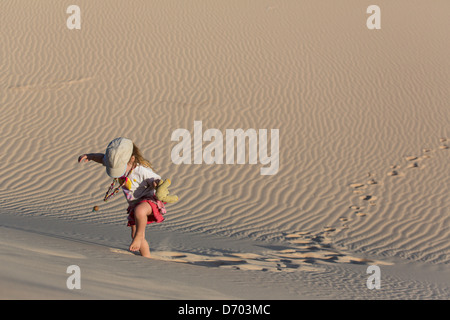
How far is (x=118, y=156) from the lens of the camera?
14.7ft

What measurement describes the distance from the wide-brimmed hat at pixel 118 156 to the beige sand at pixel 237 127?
0.77m

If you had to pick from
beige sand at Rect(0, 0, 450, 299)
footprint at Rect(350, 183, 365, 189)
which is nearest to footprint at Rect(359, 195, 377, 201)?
beige sand at Rect(0, 0, 450, 299)

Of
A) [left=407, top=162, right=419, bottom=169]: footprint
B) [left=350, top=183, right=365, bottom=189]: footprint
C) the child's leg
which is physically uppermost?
[left=407, top=162, right=419, bottom=169]: footprint

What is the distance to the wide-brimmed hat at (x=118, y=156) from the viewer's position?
4484mm

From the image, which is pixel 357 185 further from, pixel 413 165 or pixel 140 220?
pixel 140 220

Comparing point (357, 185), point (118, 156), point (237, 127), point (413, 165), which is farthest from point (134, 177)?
point (237, 127)

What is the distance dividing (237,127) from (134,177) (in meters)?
7.55

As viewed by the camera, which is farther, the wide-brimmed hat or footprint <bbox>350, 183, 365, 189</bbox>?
footprint <bbox>350, 183, 365, 189</bbox>

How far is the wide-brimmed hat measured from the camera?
4.48 metres

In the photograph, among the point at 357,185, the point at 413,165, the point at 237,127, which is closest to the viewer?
the point at 357,185

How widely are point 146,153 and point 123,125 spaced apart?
1463 millimetres

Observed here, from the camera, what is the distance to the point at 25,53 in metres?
14.9

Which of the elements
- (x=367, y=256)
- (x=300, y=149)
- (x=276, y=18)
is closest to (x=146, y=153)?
(x=300, y=149)

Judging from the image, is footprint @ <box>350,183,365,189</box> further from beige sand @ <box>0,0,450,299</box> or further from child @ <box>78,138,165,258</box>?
child @ <box>78,138,165,258</box>
